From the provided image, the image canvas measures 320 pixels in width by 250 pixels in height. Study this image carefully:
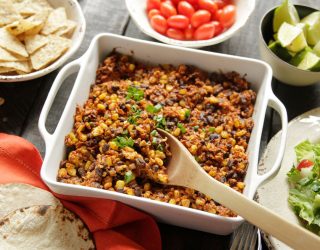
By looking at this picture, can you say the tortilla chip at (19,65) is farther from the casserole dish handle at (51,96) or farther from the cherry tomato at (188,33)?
the cherry tomato at (188,33)

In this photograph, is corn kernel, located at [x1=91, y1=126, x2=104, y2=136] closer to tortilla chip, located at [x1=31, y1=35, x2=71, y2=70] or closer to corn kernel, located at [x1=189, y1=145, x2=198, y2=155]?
corn kernel, located at [x1=189, y1=145, x2=198, y2=155]

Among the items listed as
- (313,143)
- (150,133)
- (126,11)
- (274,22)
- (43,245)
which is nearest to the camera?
(43,245)

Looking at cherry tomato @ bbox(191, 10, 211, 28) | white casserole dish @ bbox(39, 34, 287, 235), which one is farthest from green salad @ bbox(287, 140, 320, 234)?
cherry tomato @ bbox(191, 10, 211, 28)

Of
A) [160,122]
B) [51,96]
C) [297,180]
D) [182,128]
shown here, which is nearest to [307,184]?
[297,180]

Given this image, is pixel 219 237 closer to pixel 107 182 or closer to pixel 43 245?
pixel 107 182

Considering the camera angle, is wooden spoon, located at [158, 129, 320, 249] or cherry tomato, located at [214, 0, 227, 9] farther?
cherry tomato, located at [214, 0, 227, 9]

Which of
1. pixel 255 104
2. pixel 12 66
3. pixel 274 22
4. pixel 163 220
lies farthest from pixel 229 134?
pixel 12 66

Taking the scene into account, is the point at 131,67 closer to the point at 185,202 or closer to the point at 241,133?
the point at 241,133
